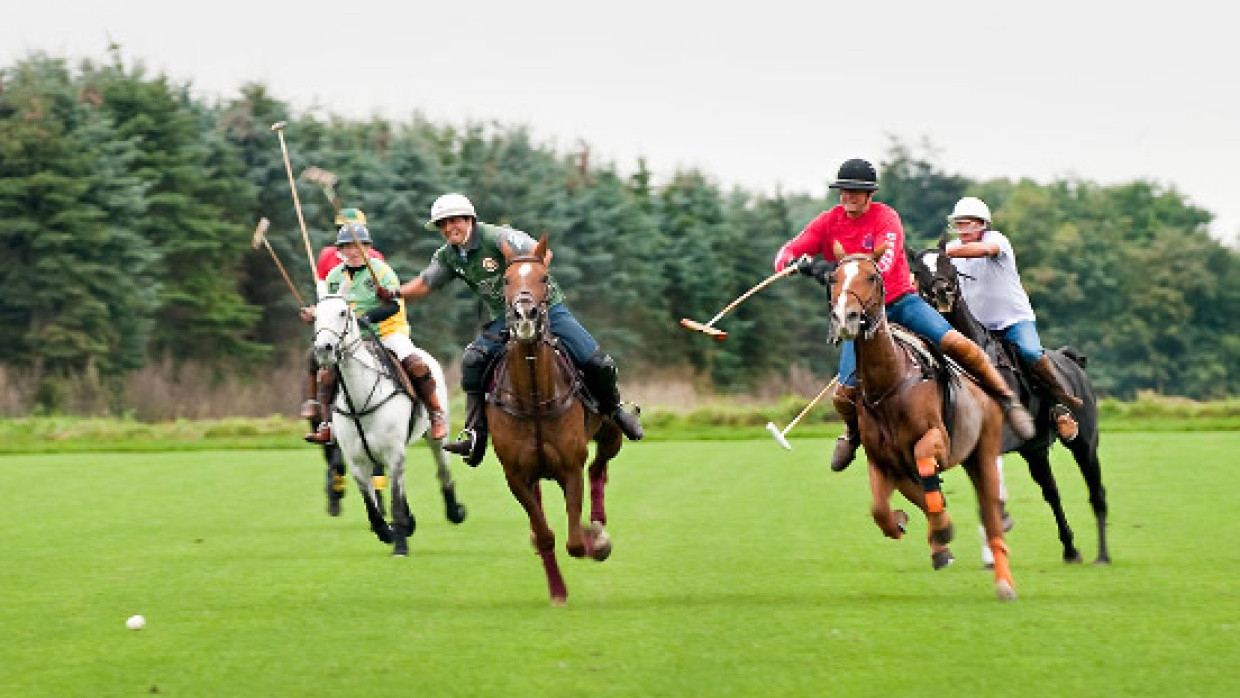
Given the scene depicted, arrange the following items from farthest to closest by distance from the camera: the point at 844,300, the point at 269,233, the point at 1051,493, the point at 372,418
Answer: the point at 269,233, the point at 372,418, the point at 1051,493, the point at 844,300

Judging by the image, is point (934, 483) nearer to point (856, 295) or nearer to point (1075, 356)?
point (856, 295)

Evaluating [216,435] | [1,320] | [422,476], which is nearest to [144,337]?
[1,320]

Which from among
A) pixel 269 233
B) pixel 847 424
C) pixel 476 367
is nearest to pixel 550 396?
pixel 476 367

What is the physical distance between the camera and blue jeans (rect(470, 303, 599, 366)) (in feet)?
45.0

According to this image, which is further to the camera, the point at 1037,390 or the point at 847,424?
the point at 1037,390

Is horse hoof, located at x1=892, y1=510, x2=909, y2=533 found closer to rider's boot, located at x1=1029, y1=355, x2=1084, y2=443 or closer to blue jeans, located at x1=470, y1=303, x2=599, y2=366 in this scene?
rider's boot, located at x1=1029, y1=355, x2=1084, y2=443

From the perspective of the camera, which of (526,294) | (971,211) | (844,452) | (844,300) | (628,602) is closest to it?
(844,300)

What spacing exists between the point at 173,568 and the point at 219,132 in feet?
149

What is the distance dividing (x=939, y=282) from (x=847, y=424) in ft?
4.21

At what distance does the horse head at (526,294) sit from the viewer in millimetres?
12438

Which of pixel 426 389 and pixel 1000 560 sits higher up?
pixel 426 389

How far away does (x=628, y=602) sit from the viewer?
43.2 feet

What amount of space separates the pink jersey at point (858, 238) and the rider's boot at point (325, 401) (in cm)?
540

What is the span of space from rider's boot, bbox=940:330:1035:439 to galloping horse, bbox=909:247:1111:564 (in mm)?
457
